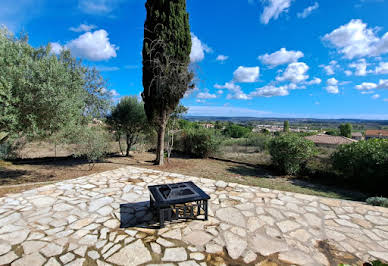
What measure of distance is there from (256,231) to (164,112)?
5.74m

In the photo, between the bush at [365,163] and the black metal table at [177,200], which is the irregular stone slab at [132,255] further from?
the bush at [365,163]

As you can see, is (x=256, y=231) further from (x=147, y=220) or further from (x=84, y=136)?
(x=84, y=136)

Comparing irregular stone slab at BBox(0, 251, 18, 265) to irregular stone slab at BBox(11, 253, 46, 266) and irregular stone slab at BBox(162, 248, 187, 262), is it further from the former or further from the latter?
irregular stone slab at BBox(162, 248, 187, 262)

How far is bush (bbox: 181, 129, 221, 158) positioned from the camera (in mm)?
9797

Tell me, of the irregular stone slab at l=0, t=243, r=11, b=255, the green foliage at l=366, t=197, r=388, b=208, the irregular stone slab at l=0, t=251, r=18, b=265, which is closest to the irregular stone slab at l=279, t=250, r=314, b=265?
the green foliage at l=366, t=197, r=388, b=208

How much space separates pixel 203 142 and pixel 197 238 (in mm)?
7342

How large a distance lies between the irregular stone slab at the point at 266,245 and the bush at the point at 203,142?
7.16 metres

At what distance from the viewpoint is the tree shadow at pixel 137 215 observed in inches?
116

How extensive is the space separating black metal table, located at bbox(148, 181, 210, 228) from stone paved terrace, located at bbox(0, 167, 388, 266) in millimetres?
169

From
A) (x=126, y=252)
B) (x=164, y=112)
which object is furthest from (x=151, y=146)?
(x=126, y=252)

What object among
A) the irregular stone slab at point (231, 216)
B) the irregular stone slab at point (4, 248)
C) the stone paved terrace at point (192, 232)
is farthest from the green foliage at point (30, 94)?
the irregular stone slab at point (231, 216)

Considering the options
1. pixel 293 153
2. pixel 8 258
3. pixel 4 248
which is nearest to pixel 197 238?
pixel 8 258

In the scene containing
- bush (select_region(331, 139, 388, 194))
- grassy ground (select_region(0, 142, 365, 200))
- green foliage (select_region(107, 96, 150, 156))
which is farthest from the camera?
green foliage (select_region(107, 96, 150, 156))

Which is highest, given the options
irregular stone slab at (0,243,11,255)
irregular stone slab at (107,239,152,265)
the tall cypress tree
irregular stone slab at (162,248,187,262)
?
the tall cypress tree
